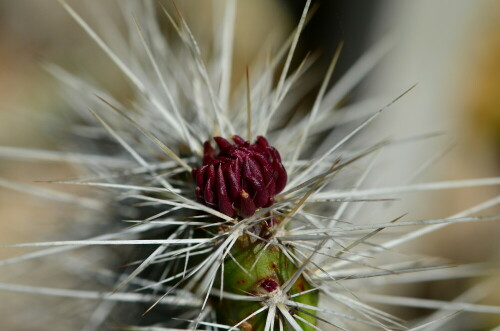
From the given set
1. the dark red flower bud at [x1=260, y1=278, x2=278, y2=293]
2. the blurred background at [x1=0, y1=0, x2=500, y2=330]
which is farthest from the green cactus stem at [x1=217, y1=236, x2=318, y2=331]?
the blurred background at [x1=0, y1=0, x2=500, y2=330]

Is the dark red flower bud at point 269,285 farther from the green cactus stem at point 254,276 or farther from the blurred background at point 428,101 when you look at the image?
the blurred background at point 428,101

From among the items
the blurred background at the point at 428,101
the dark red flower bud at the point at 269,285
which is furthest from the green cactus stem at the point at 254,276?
the blurred background at the point at 428,101

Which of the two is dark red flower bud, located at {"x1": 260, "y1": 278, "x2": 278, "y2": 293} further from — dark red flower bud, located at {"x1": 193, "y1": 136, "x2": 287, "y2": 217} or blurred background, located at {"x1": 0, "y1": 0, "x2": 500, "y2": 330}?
blurred background, located at {"x1": 0, "y1": 0, "x2": 500, "y2": 330}

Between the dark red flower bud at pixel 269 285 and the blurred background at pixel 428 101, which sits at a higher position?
the blurred background at pixel 428 101

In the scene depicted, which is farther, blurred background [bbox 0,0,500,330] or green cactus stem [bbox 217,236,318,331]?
blurred background [bbox 0,0,500,330]

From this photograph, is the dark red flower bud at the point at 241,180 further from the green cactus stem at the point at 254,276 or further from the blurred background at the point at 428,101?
the blurred background at the point at 428,101

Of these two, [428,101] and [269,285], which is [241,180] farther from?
[428,101]

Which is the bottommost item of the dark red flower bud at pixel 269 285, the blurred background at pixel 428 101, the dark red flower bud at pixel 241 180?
the dark red flower bud at pixel 269 285

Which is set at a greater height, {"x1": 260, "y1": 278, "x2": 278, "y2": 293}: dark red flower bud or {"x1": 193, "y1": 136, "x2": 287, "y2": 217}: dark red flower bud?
{"x1": 193, "y1": 136, "x2": 287, "y2": 217}: dark red flower bud

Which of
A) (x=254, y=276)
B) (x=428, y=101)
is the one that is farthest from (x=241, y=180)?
(x=428, y=101)

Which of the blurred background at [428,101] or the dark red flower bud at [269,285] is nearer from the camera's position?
the dark red flower bud at [269,285]
